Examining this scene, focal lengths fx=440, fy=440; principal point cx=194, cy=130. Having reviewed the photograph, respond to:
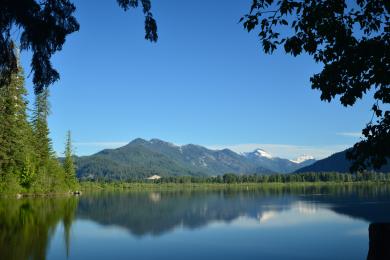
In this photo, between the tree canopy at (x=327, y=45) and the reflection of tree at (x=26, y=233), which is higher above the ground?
the tree canopy at (x=327, y=45)

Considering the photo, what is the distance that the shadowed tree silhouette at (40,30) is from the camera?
8883 mm

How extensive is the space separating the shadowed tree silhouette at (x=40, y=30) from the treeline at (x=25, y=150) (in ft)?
114

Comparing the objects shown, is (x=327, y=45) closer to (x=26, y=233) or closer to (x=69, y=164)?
Result: (x=26, y=233)

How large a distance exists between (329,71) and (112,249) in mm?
26410

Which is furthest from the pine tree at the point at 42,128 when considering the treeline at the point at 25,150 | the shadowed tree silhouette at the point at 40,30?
the shadowed tree silhouette at the point at 40,30

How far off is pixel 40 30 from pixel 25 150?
239 feet

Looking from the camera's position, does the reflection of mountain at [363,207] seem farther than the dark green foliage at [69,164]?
No

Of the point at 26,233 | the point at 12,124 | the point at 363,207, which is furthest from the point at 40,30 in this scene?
the point at 363,207

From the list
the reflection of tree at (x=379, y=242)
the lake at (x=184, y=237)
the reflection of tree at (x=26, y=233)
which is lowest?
the lake at (x=184, y=237)

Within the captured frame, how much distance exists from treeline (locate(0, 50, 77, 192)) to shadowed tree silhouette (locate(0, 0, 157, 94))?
34.8 m

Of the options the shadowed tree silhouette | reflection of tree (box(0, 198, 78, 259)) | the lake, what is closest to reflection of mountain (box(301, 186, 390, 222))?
the lake

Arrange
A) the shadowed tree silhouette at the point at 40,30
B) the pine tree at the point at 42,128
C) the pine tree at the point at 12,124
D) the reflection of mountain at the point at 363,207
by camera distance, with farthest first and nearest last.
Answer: the pine tree at the point at 42,128 → the pine tree at the point at 12,124 → the reflection of mountain at the point at 363,207 → the shadowed tree silhouette at the point at 40,30

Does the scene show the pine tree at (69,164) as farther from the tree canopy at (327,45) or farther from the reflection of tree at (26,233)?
the tree canopy at (327,45)

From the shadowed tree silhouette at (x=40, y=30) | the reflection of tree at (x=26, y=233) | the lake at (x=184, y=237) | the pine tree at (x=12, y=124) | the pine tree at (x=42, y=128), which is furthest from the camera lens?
the pine tree at (x=42, y=128)
